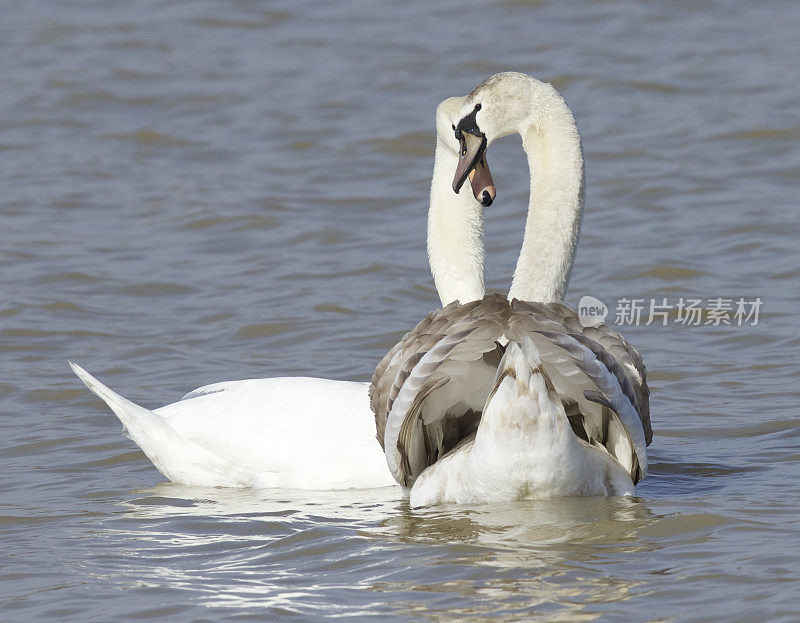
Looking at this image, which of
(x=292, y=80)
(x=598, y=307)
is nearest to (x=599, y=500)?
(x=598, y=307)

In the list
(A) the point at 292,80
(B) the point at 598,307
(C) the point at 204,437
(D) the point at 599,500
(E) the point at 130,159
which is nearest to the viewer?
(D) the point at 599,500

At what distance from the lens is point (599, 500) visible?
5.25 meters

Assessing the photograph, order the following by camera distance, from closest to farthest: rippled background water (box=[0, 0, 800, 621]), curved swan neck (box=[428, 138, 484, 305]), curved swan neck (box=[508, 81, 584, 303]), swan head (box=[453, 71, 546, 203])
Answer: rippled background water (box=[0, 0, 800, 621]) < curved swan neck (box=[508, 81, 584, 303]) < swan head (box=[453, 71, 546, 203]) < curved swan neck (box=[428, 138, 484, 305])

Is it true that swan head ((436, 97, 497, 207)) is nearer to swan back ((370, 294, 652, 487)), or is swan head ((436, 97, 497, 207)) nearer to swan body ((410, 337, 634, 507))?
swan back ((370, 294, 652, 487))

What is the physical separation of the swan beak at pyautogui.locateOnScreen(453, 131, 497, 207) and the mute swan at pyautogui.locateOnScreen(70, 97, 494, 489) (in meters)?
0.01

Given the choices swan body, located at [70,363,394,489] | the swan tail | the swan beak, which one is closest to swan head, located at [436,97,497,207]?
the swan beak

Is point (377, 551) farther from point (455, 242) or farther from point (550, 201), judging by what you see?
point (455, 242)

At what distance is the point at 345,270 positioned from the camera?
9.51m

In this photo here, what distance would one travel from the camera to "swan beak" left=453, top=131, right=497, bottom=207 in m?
6.12

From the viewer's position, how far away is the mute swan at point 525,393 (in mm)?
4797

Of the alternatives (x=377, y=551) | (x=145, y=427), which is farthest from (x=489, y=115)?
(x=377, y=551)

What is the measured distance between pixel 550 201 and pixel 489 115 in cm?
47

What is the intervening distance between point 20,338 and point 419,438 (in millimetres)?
3724

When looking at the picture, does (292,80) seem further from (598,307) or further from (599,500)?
(599,500)
